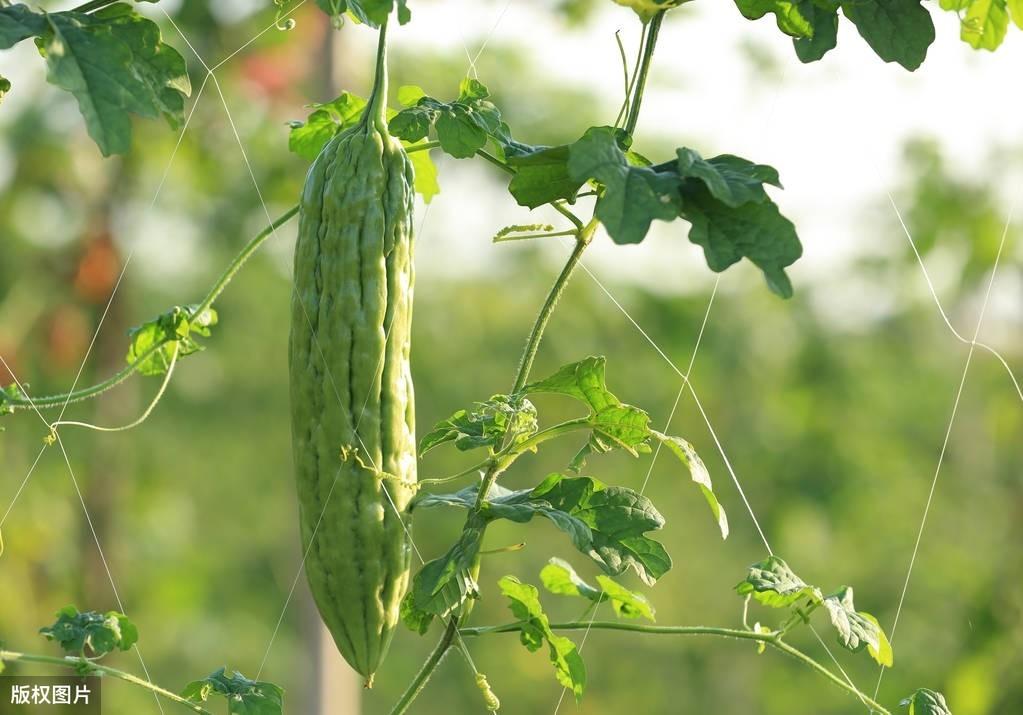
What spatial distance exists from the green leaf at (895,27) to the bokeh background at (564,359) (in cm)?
7

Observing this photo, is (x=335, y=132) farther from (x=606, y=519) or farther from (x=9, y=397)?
(x=606, y=519)

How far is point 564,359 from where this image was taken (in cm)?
756

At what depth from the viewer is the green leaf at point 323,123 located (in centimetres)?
137

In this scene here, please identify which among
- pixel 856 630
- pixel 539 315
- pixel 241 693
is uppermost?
pixel 539 315

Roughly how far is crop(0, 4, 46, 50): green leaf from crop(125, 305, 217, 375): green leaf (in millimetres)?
334

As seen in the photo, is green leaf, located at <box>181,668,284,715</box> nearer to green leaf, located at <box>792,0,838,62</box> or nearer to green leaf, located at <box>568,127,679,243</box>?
green leaf, located at <box>568,127,679,243</box>

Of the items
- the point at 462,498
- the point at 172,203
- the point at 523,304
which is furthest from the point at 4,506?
the point at 462,498

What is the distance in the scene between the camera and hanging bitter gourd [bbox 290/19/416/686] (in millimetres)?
1106

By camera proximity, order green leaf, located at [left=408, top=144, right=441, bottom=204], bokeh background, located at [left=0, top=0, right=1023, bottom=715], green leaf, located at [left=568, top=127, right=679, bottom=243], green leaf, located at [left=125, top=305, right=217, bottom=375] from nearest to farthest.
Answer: green leaf, located at [left=568, top=127, right=679, bottom=243]
green leaf, located at [left=125, top=305, right=217, bottom=375]
green leaf, located at [left=408, top=144, right=441, bottom=204]
bokeh background, located at [left=0, top=0, right=1023, bottom=715]

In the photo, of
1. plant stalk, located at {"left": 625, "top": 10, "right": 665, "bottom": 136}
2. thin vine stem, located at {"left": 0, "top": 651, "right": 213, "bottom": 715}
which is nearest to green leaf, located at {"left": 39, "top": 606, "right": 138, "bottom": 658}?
thin vine stem, located at {"left": 0, "top": 651, "right": 213, "bottom": 715}

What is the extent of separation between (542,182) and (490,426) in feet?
0.72

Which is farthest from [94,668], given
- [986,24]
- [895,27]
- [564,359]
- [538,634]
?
[564,359]

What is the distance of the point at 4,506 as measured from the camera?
7.50 metres

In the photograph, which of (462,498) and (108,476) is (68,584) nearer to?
(108,476)
